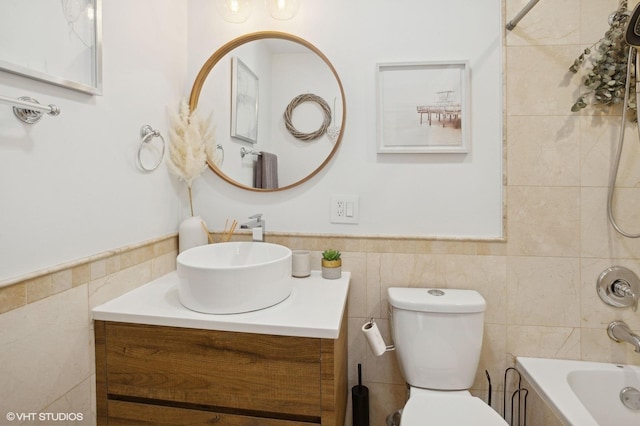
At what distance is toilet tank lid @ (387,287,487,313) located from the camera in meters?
1.29

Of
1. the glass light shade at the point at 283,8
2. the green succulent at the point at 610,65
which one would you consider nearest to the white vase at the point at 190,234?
the glass light shade at the point at 283,8

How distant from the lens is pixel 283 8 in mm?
1501

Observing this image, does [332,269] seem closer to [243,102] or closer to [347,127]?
[347,127]

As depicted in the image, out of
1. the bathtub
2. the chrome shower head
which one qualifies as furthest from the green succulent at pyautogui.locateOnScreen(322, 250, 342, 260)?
the chrome shower head

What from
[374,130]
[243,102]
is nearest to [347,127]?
[374,130]

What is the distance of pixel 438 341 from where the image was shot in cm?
130

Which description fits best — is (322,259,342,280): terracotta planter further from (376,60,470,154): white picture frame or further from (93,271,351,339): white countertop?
(376,60,470,154): white picture frame

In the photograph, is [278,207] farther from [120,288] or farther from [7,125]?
[7,125]

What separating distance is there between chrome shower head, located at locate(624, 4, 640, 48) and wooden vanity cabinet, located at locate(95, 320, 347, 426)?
1.39 m

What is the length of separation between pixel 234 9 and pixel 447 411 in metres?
1.81

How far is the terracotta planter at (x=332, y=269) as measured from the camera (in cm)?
143

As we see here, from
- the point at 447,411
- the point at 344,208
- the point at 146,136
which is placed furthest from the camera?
the point at 344,208

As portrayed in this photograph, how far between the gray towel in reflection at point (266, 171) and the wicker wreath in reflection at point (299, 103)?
145 millimetres

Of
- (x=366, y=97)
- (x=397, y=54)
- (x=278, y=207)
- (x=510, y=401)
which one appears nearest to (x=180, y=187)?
(x=278, y=207)
